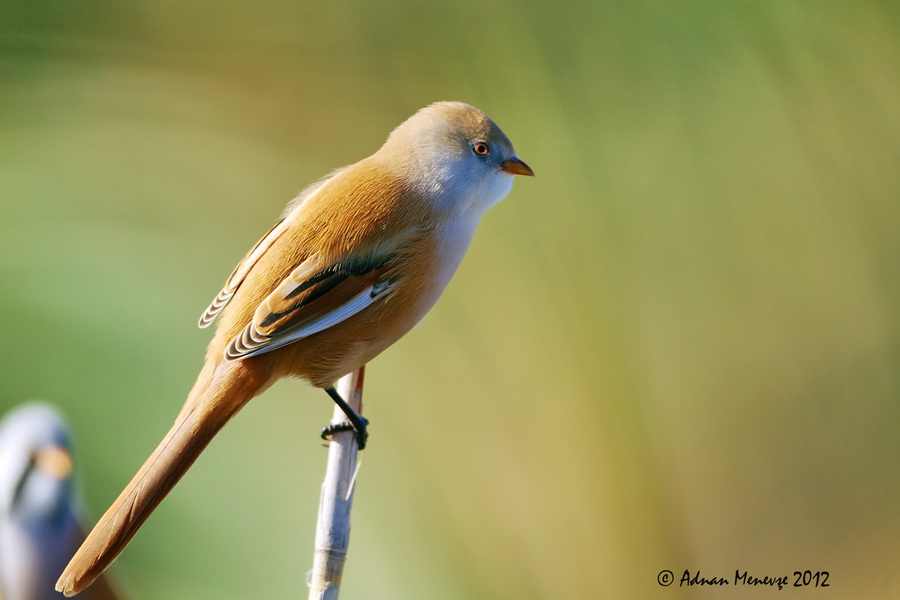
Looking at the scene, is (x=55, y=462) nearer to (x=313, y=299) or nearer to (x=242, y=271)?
(x=242, y=271)

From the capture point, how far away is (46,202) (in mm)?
2957

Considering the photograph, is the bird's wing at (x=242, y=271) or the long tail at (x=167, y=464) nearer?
the long tail at (x=167, y=464)

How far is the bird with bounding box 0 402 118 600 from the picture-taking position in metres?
2.27

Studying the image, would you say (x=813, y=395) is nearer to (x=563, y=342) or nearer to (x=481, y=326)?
(x=563, y=342)

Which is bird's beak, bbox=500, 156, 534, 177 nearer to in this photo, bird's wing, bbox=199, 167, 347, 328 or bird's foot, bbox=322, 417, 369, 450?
bird's wing, bbox=199, 167, 347, 328

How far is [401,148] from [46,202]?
85.7 inches

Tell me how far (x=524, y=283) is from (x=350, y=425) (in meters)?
1.27

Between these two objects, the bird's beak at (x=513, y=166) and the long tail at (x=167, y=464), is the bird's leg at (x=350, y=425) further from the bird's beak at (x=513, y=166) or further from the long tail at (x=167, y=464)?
the bird's beak at (x=513, y=166)

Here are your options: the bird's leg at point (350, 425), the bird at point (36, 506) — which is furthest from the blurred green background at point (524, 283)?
the bird's leg at point (350, 425)

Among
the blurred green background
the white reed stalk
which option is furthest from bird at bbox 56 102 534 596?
the blurred green background

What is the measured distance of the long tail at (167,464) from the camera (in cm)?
88


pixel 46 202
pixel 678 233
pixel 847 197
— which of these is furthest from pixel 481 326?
pixel 46 202

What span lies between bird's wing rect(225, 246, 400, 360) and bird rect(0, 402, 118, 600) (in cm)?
144

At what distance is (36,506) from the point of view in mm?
2379
